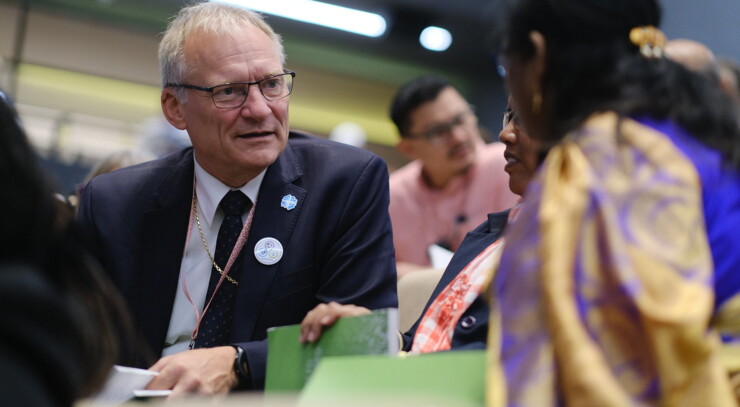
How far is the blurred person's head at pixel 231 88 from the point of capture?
2270 mm

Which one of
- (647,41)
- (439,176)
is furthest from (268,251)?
(439,176)

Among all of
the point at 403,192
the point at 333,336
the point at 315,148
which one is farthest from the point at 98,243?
the point at 403,192

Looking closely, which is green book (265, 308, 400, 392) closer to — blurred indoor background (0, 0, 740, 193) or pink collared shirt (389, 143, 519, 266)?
pink collared shirt (389, 143, 519, 266)

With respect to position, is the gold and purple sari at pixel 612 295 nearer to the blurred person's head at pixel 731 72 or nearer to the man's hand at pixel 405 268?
the blurred person's head at pixel 731 72

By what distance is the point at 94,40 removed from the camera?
7.44 m

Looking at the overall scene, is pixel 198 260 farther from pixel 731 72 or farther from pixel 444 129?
pixel 444 129

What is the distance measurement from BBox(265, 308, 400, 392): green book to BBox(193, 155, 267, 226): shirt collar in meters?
0.82

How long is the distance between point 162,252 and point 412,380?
3.89 feet

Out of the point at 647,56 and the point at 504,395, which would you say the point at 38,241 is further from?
the point at 647,56

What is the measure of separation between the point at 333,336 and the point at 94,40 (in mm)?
6672

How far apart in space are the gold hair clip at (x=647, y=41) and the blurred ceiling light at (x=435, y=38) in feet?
20.7

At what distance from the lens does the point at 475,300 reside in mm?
1531

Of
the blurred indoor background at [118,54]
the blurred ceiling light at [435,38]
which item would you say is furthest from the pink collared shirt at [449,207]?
the blurred ceiling light at [435,38]

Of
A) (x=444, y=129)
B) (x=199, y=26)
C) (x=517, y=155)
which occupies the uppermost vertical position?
(x=444, y=129)
